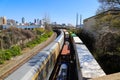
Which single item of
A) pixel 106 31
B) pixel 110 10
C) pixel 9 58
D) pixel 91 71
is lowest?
pixel 9 58

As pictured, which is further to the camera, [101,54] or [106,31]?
[106,31]

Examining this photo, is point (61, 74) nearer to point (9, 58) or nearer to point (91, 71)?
point (91, 71)

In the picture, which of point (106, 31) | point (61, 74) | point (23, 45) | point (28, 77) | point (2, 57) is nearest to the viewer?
point (28, 77)

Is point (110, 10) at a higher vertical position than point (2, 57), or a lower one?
higher

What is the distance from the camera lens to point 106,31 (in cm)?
2281

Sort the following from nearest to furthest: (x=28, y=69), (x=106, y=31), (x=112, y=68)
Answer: (x=28, y=69), (x=112, y=68), (x=106, y=31)

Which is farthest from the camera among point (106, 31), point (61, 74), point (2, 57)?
point (2, 57)

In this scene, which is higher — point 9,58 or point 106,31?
point 106,31

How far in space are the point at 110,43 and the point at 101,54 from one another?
1.50 meters

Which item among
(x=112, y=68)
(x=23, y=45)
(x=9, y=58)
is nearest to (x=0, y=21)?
(x=23, y=45)

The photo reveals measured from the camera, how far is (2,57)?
24.4m

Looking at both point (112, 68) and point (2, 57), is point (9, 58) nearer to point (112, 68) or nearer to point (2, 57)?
point (2, 57)

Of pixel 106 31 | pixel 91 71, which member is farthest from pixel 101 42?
pixel 91 71

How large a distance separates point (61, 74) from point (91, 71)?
6.38 metres
